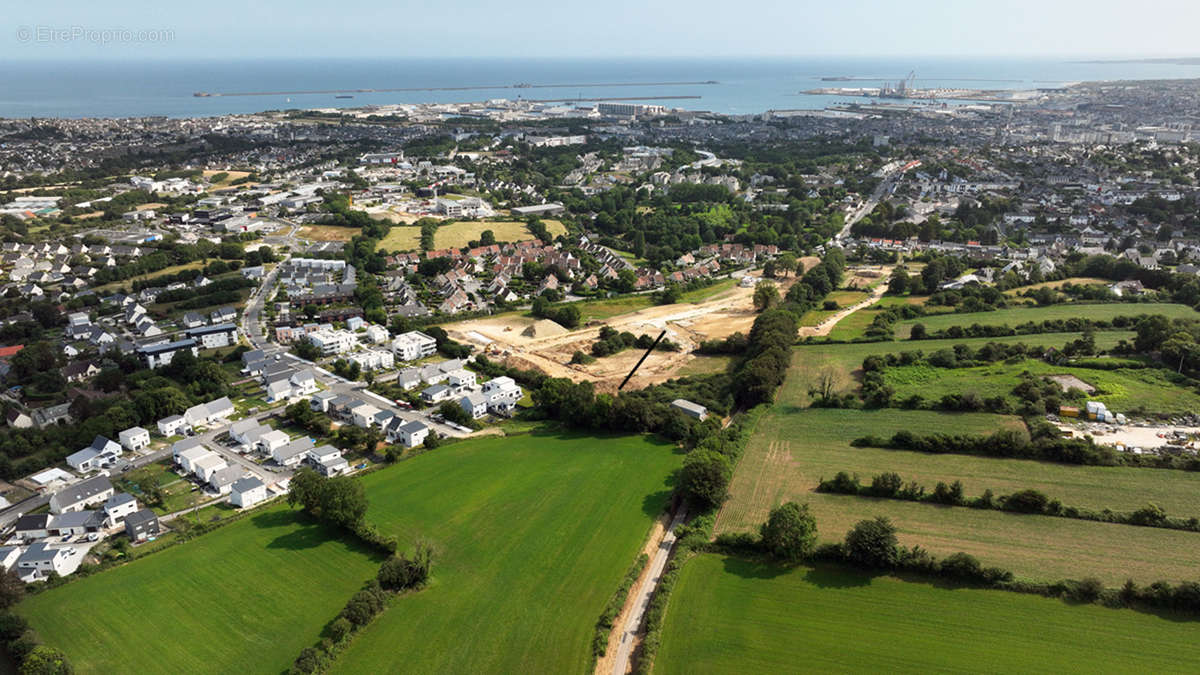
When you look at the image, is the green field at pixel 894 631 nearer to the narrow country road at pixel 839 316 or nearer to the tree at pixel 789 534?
the tree at pixel 789 534

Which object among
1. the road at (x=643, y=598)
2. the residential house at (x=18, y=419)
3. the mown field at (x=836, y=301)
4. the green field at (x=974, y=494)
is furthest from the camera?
the mown field at (x=836, y=301)

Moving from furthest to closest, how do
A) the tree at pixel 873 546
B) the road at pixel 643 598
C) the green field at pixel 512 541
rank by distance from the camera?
the tree at pixel 873 546
the green field at pixel 512 541
the road at pixel 643 598

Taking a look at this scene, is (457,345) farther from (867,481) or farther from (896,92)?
(896,92)

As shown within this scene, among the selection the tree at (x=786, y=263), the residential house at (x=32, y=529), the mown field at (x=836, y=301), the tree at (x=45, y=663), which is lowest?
the tree at (x=45, y=663)

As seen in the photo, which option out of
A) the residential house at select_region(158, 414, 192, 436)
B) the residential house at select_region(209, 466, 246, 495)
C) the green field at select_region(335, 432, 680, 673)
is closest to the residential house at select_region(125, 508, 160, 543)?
the residential house at select_region(209, 466, 246, 495)

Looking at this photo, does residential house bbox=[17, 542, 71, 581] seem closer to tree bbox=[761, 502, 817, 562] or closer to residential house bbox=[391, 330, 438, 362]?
residential house bbox=[391, 330, 438, 362]

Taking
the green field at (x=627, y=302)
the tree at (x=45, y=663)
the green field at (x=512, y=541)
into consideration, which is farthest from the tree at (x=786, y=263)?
the tree at (x=45, y=663)
